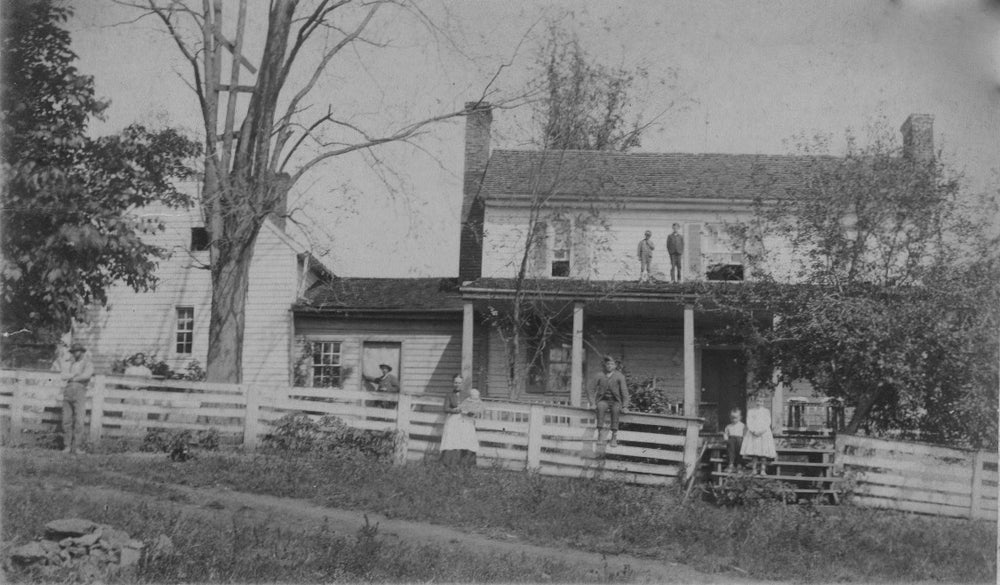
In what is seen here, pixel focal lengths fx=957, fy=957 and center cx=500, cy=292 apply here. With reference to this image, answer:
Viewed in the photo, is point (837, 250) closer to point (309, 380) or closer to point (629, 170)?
point (629, 170)

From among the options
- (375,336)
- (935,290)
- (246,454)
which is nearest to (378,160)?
(246,454)

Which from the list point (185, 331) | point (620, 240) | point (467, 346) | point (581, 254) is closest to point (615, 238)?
point (620, 240)

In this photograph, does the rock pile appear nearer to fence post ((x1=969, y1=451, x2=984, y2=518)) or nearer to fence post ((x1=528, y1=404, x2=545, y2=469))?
fence post ((x1=528, y1=404, x2=545, y2=469))

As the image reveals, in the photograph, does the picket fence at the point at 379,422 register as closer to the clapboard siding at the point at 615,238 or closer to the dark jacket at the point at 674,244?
the dark jacket at the point at 674,244

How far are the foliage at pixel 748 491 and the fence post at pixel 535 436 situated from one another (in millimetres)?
2795

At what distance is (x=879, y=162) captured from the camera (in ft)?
52.8

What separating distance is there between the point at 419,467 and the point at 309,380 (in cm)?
1132

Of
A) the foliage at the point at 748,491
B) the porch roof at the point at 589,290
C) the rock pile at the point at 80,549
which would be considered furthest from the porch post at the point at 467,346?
the rock pile at the point at 80,549

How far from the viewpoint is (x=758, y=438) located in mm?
14578

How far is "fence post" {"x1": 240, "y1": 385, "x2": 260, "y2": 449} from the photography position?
51.1 feet

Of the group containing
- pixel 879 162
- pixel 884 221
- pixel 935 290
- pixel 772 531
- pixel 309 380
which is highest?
pixel 879 162

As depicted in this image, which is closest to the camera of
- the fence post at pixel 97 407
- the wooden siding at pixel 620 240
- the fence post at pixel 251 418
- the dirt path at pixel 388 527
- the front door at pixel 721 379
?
the dirt path at pixel 388 527

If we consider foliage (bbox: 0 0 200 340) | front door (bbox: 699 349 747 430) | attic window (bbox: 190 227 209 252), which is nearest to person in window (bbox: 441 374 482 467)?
foliage (bbox: 0 0 200 340)

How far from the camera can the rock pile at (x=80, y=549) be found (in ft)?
26.6
